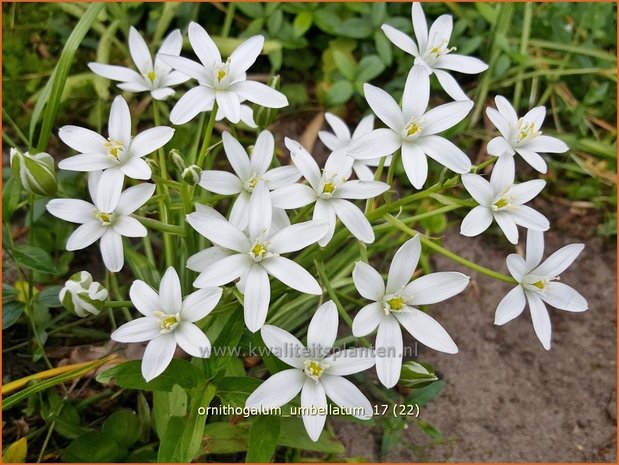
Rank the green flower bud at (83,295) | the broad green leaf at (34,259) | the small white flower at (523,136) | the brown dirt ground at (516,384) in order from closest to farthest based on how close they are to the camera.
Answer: the green flower bud at (83,295), the small white flower at (523,136), the broad green leaf at (34,259), the brown dirt ground at (516,384)

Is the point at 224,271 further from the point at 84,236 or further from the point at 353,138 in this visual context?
the point at 353,138

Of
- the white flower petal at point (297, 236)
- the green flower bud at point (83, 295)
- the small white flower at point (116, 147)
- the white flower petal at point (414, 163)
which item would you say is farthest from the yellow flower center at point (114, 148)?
the white flower petal at point (414, 163)

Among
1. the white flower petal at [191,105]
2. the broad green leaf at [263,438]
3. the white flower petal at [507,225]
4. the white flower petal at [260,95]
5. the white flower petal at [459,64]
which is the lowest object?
the broad green leaf at [263,438]

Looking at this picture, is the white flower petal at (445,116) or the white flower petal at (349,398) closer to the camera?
the white flower petal at (349,398)

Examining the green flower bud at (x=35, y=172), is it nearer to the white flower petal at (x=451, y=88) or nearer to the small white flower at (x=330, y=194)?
the small white flower at (x=330, y=194)

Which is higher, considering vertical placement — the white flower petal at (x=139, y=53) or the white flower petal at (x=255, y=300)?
the white flower petal at (x=139, y=53)

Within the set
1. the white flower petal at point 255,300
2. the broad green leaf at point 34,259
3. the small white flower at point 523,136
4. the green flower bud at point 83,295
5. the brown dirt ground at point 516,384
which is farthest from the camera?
the brown dirt ground at point 516,384

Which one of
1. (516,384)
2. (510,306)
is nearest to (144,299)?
(510,306)

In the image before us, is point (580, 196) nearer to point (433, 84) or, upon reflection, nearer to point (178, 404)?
point (433, 84)
